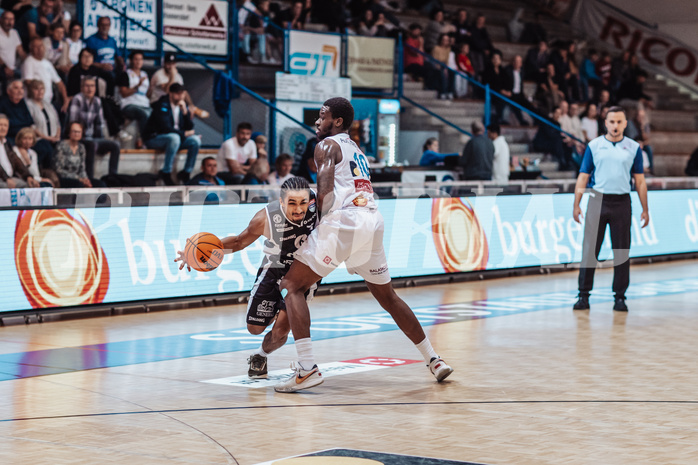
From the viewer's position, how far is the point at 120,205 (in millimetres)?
12312

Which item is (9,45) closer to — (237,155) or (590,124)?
(237,155)

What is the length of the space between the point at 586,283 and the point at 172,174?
773 cm

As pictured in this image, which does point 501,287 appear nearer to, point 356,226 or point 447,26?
point 356,226

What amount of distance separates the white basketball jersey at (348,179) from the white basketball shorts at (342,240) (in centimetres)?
6

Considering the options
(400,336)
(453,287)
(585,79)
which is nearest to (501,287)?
(453,287)

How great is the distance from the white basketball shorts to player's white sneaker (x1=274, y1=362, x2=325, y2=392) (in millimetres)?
725

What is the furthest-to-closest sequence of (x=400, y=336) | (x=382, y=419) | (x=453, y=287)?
(x=453, y=287) < (x=400, y=336) < (x=382, y=419)

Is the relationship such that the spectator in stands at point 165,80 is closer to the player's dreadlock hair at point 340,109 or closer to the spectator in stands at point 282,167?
the spectator in stands at point 282,167

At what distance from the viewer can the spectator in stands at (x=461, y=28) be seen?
83.3 feet

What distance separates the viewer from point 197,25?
20.1 m

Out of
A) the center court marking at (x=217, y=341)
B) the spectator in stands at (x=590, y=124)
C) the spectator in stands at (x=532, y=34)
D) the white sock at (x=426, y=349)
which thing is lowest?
the center court marking at (x=217, y=341)

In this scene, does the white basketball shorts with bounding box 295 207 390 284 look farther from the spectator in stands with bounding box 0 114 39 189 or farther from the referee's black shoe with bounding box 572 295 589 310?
the spectator in stands with bounding box 0 114 39 189

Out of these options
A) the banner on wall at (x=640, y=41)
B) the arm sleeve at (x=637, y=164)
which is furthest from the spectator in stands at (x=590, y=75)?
the arm sleeve at (x=637, y=164)

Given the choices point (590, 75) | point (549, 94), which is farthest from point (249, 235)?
point (590, 75)
